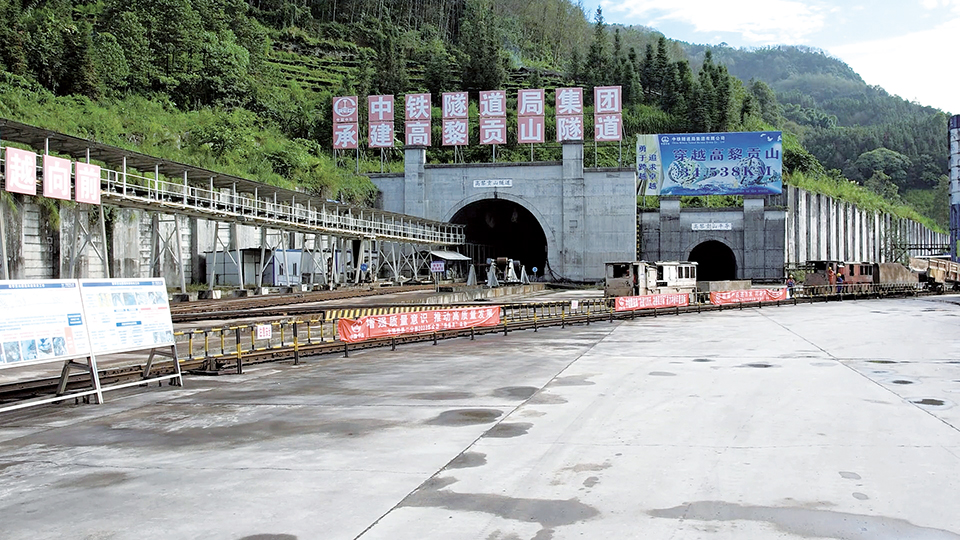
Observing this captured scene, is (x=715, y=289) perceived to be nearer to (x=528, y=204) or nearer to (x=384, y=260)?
(x=528, y=204)

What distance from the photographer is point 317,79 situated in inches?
3932

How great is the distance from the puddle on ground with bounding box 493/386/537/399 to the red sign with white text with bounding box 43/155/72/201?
19.7 m

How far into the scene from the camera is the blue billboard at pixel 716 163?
61.2 meters

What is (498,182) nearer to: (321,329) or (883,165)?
(321,329)

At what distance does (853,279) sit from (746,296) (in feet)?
49.5

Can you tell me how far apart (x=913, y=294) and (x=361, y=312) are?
43.3 m

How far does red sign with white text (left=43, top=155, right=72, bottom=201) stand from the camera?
25109mm

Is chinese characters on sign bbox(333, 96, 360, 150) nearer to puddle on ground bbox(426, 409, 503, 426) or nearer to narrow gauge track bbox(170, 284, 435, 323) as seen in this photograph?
narrow gauge track bbox(170, 284, 435, 323)

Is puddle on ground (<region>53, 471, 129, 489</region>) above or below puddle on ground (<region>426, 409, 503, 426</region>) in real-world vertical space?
above

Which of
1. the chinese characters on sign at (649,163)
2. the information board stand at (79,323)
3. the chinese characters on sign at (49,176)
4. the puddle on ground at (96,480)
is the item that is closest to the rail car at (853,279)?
the chinese characters on sign at (649,163)

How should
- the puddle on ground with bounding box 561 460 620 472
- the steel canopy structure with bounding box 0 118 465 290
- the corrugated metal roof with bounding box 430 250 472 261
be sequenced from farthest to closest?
the corrugated metal roof with bounding box 430 250 472 261 < the steel canopy structure with bounding box 0 118 465 290 < the puddle on ground with bounding box 561 460 620 472

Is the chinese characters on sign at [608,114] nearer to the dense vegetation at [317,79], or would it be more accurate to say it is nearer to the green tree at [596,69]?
the dense vegetation at [317,79]

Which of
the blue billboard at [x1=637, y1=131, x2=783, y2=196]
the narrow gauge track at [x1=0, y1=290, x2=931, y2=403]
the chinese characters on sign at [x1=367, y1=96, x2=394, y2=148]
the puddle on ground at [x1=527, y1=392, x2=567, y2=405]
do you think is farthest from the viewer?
the blue billboard at [x1=637, y1=131, x2=783, y2=196]

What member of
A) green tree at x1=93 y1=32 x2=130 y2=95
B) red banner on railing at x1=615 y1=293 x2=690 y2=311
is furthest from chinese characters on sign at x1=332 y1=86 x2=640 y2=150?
red banner on railing at x1=615 y1=293 x2=690 y2=311
